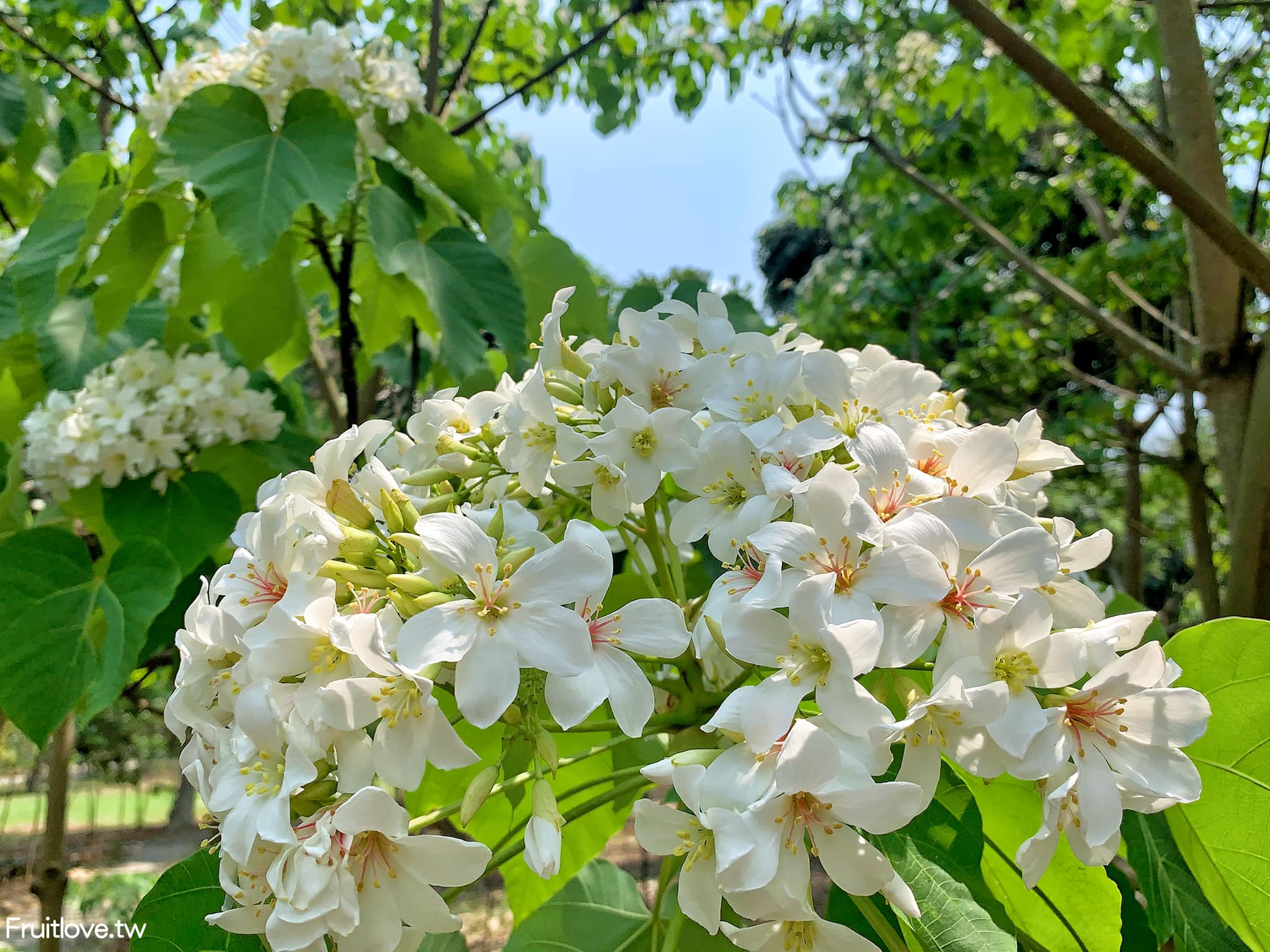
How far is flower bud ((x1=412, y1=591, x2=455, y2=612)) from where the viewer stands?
18.4 inches

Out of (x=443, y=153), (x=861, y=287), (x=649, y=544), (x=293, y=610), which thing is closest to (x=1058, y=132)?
(x=861, y=287)

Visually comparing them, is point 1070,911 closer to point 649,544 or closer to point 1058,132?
point 649,544

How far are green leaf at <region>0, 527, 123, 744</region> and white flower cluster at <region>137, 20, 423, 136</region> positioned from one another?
0.63m

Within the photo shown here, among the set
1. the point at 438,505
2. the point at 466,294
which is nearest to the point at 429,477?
the point at 438,505

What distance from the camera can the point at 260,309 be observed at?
1.27m

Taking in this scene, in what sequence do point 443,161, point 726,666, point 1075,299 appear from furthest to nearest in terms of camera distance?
1. point 1075,299
2. point 443,161
3. point 726,666

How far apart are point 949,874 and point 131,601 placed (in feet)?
3.15

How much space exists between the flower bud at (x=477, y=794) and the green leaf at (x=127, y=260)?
99 cm

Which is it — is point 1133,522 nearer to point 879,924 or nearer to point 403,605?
point 879,924

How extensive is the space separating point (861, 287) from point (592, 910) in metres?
4.49

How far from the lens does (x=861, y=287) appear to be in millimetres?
4727

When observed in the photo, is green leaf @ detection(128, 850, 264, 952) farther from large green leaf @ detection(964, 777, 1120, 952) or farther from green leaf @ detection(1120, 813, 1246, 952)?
green leaf @ detection(1120, 813, 1246, 952)

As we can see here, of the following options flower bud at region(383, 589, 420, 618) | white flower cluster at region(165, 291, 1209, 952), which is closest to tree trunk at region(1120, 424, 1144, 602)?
white flower cluster at region(165, 291, 1209, 952)

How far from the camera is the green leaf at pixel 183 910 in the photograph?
1.88ft
